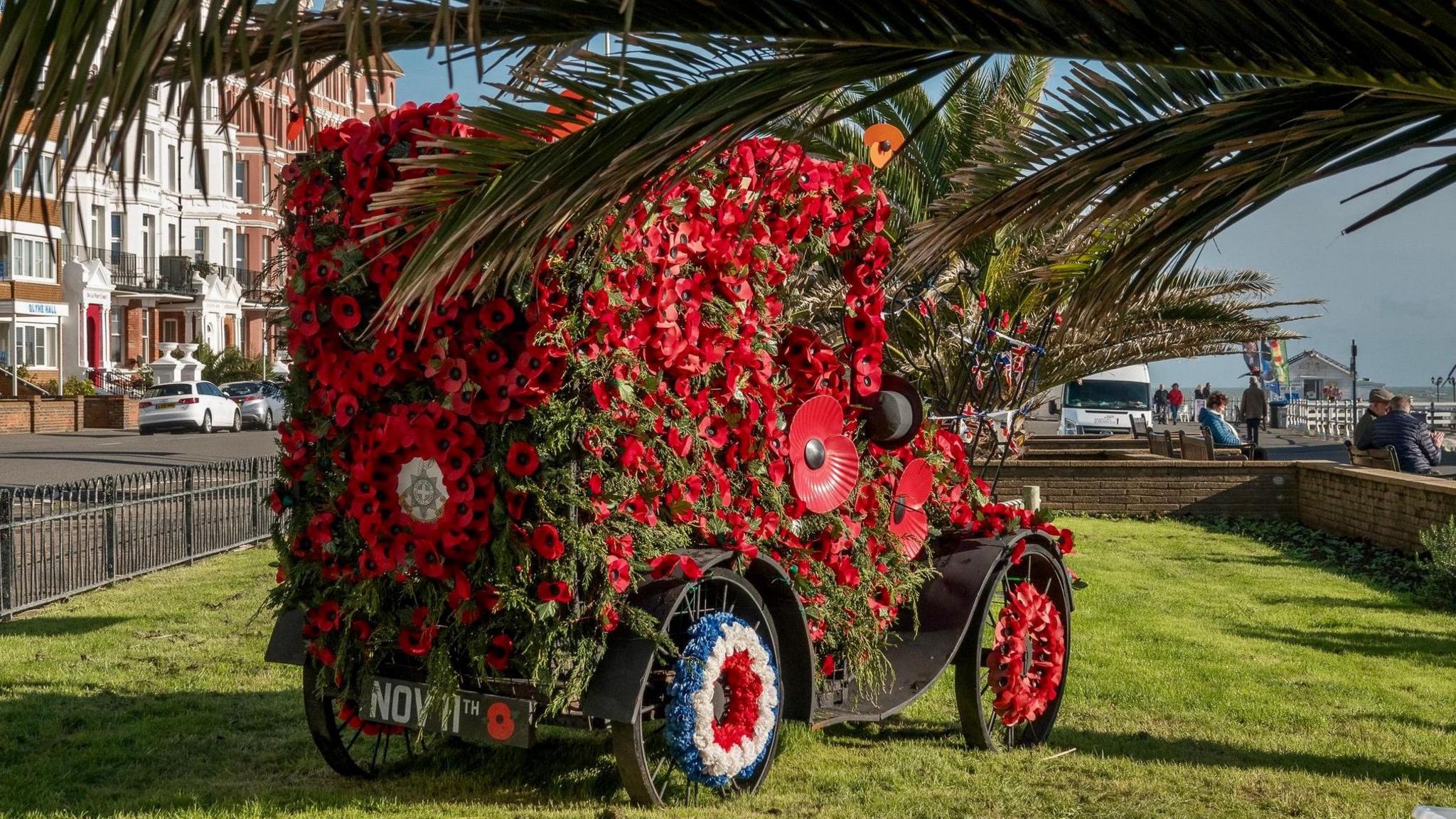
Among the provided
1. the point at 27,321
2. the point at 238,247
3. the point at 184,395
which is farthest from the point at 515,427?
the point at 238,247

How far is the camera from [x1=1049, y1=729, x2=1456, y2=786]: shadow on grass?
630 centimetres

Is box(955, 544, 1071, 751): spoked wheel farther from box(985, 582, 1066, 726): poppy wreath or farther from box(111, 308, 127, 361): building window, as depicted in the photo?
box(111, 308, 127, 361): building window

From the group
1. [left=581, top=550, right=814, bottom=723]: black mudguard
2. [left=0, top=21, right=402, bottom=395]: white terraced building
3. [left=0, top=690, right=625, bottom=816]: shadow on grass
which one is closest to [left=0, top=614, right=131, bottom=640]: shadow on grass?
[left=0, top=690, right=625, bottom=816]: shadow on grass

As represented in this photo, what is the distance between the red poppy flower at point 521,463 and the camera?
4.72 meters

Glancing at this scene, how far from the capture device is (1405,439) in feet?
51.9

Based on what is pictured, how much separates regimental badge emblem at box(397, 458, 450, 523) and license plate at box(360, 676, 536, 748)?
632 mm

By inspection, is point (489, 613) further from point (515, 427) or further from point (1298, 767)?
point (1298, 767)

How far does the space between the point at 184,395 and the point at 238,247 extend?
33.1m

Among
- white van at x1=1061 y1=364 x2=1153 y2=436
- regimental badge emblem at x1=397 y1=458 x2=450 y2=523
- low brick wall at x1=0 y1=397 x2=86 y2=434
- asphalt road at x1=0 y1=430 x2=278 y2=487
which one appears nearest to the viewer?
regimental badge emblem at x1=397 y1=458 x2=450 y2=523

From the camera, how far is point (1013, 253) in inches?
546

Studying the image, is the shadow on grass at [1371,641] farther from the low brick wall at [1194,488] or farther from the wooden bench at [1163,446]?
the wooden bench at [1163,446]

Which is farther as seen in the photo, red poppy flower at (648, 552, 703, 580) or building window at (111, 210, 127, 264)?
building window at (111, 210, 127, 264)

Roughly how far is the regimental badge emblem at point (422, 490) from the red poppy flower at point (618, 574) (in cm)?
60

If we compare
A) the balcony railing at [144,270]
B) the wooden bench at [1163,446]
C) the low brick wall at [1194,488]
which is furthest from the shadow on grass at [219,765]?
the balcony railing at [144,270]
